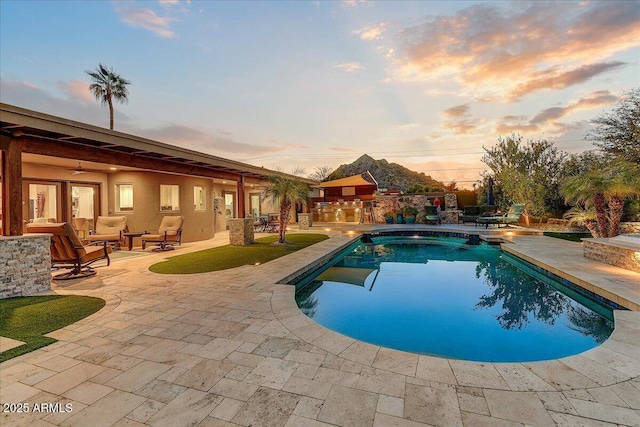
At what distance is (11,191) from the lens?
15.9 ft

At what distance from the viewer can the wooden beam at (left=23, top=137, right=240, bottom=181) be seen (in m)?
5.51

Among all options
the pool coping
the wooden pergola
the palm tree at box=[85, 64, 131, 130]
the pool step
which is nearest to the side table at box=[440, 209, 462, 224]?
the pool step

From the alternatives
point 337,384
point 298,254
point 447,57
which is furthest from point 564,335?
point 447,57

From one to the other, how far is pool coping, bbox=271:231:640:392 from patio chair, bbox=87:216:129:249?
899 cm

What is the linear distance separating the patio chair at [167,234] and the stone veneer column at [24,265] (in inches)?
175

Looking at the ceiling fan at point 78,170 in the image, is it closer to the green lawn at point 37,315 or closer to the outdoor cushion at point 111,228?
the outdoor cushion at point 111,228

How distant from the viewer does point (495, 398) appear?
2.07 metres

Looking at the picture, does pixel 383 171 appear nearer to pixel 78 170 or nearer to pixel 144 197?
pixel 144 197

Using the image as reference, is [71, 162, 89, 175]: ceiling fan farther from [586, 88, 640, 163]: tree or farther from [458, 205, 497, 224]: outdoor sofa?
[586, 88, 640, 163]: tree

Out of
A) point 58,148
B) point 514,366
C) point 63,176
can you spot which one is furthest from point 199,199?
point 514,366

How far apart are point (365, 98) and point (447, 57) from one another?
4.28 metres

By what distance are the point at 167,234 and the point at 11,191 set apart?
5019 mm

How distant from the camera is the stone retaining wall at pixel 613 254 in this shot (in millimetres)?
5598

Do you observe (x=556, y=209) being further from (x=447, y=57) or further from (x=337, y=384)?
(x=337, y=384)
